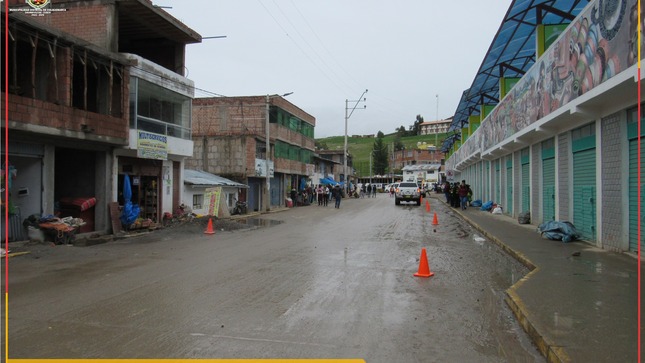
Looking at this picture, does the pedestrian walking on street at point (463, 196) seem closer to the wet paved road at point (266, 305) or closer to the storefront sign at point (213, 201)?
the storefront sign at point (213, 201)

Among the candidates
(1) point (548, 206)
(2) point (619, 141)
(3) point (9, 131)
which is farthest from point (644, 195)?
(3) point (9, 131)

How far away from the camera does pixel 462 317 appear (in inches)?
242

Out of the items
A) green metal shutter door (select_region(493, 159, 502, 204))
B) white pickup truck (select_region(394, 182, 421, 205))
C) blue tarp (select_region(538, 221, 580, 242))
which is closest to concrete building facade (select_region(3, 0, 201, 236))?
blue tarp (select_region(538, 221, 580, 242))

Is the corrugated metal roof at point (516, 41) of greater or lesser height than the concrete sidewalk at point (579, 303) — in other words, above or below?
above

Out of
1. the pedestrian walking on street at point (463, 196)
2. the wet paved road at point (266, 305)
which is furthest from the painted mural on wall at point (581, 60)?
the pedestrian walking on street at point (463, 196)

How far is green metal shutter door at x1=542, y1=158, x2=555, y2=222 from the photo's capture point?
1596 cm

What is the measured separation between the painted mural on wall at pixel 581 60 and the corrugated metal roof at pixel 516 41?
2075 mm

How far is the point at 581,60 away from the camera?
1123 cm

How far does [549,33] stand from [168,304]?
15852mm

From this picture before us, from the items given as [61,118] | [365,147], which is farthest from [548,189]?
[365,147]

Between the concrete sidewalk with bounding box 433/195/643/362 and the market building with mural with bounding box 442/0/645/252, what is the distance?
4.72 feet

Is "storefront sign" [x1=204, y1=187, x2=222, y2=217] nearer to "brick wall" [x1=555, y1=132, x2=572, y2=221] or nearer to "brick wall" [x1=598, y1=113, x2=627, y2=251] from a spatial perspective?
"brick wall" [x1=555, y1=132, x2=572, y2=221]

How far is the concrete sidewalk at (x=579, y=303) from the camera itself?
4.56 m

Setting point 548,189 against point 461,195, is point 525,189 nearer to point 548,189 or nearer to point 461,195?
point 548,189
